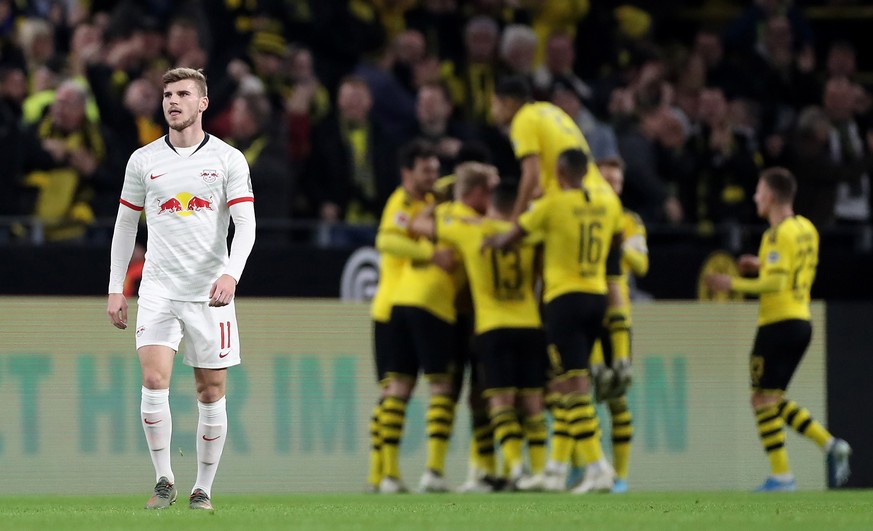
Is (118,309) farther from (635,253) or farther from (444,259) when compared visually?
(635,253)

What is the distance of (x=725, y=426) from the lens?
13.1 m

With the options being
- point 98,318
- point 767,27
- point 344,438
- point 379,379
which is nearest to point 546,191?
point 379,379

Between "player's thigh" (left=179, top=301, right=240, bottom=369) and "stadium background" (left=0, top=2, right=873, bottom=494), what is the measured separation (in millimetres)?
4149

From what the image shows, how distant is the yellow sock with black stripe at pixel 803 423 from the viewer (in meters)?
11.7

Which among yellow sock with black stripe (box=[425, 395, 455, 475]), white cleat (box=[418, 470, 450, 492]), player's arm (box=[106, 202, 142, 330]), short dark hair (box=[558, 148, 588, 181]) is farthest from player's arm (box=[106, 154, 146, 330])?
white cleat (box=[418, 470, 450, 492])

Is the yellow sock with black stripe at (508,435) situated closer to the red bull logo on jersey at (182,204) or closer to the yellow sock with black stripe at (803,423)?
the yellow sock with black stripe at (803,423)

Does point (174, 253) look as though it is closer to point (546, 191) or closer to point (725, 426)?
point (546, 191)

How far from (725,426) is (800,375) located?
0.75 meters

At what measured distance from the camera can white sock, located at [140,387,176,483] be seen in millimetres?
7938

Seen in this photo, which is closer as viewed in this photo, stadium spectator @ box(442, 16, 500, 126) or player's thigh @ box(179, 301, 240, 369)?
player's thigh @ box(179, 301, 240, 369)

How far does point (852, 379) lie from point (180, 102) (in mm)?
7222

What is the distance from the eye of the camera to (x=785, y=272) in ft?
38.2

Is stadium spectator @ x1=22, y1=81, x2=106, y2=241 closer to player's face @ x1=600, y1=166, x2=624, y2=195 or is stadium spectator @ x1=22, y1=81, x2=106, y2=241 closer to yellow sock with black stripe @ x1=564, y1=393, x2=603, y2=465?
player's face @ x1=600, y1=166, x2=624, y2=195

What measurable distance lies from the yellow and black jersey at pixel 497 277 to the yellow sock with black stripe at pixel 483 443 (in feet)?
2.66
